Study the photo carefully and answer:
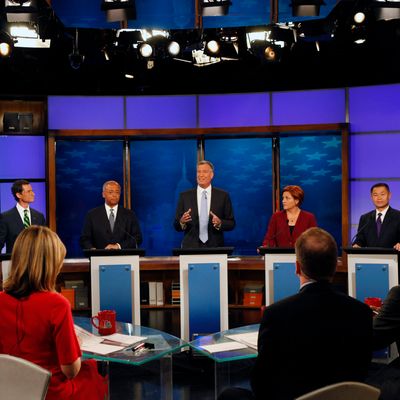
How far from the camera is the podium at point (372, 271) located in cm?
490

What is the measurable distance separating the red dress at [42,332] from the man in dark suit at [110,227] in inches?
130

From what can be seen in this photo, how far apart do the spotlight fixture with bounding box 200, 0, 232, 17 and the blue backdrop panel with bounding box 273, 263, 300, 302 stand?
225 cm

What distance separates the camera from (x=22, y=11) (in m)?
5.97

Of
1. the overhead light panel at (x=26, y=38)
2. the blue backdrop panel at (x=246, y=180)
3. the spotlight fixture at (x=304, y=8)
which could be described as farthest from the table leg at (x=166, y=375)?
the blue backdrop panel at (x=246, y=180)

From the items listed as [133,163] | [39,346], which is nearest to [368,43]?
[133,163]

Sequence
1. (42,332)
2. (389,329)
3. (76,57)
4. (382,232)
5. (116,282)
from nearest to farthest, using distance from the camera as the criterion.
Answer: (42,332), (389,329), (116,282), (382,232), (76,57)

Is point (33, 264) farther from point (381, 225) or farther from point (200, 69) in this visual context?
point (200, 69)

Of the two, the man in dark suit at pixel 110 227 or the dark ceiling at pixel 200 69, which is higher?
the dark ceiling at pixel 200 69

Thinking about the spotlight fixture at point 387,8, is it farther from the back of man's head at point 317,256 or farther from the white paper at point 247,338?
the back of man's head at point 317,256

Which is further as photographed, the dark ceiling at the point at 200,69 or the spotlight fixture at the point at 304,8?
the dark ceiling at the point at 200,69

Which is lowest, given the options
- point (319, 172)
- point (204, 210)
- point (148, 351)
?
point (148, 351)

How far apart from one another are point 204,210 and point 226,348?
10.4 ft

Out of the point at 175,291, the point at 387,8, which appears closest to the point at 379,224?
the point at 387,8

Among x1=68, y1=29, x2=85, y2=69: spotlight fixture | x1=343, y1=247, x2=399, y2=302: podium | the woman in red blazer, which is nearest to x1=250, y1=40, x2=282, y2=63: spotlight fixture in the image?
x1=68, y1=29, x2=85, y2=69: spotlight fixture
